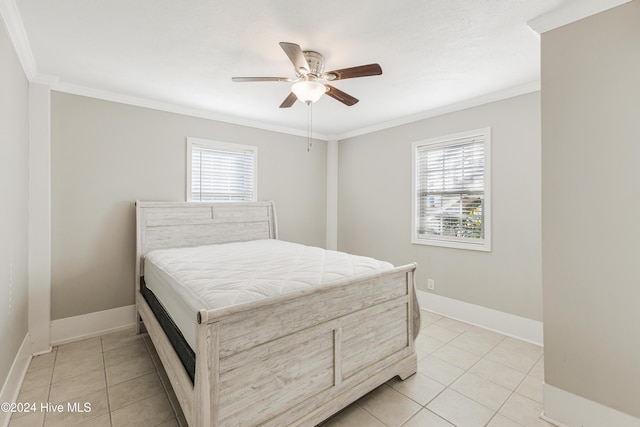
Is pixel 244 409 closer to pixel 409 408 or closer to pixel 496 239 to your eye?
pixel 409 408

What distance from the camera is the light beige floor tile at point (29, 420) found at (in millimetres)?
1776

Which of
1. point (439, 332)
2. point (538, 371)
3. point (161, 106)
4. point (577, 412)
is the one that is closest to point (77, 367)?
point (161, 106)

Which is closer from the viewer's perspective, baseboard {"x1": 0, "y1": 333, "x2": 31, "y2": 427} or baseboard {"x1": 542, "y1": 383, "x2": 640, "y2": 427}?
baseboard {"x1": 542, "y1": 383, "x2": 640, "y2": 427}

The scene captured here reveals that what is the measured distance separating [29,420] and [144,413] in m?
0.68

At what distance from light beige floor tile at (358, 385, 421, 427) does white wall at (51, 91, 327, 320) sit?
2.75 meters

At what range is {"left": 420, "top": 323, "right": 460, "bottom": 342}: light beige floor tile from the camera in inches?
117

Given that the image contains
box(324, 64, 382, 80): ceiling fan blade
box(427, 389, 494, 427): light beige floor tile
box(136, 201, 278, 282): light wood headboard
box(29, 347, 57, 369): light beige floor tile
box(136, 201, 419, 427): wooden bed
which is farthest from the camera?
box(136, 201, 278, 282): light wood headboard

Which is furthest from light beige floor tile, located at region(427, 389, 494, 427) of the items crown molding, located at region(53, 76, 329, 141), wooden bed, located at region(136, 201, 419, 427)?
crown molding, located at region(53, 76, 329, 141)

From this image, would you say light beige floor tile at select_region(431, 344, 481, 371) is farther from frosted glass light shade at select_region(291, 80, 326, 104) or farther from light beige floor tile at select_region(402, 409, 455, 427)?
frosted glass light shade at select_region(291, 80, 326, 104)

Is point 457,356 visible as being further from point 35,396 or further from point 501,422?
point 35,396

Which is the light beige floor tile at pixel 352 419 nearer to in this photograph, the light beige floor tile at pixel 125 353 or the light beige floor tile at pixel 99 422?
the light beige floor tile at pixel 99 422

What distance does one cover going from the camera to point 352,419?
1.83 m

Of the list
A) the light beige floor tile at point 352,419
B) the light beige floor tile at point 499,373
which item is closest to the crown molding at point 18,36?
the light beige floor tile at point 352,419

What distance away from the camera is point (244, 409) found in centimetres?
142
